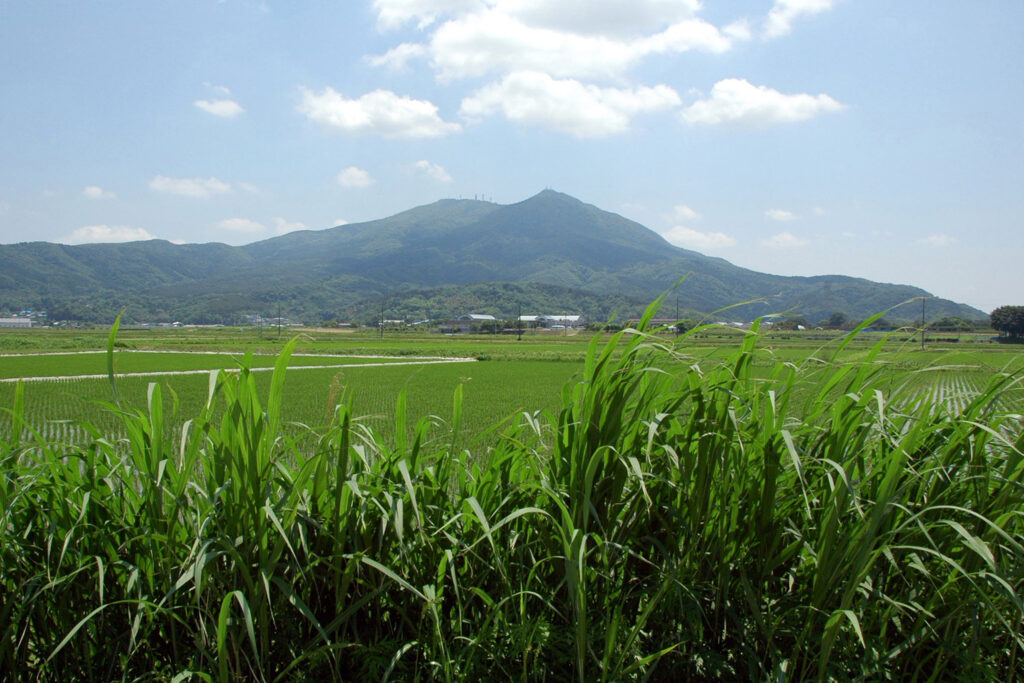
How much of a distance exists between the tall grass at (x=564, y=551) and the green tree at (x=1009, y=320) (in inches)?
3405

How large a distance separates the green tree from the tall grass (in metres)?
86.5

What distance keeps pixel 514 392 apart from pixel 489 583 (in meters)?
24.1

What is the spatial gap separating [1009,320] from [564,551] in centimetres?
9867

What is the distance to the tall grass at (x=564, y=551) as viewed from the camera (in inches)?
63.8

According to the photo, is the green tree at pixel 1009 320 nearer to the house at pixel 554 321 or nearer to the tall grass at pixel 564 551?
the house at pixel 554 321

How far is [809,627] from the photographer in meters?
1.53

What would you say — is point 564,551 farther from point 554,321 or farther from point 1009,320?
point 554,321

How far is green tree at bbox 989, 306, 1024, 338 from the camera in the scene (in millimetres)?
73062

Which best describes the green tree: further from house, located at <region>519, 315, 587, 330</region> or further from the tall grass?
the tall grass

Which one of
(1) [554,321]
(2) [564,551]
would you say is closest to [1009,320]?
(2) [564,551]

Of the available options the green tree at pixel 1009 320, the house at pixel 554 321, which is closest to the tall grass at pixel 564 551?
the green tree at pixel 1009 320

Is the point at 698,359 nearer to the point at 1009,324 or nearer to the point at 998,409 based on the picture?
the point at 998,409

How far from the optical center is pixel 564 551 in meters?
1.71

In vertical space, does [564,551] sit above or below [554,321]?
above
